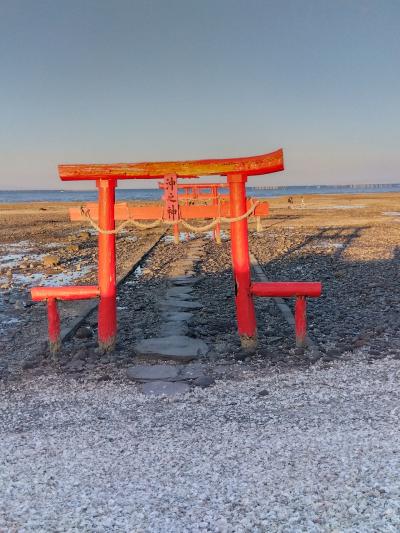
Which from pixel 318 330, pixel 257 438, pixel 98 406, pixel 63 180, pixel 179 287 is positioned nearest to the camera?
pixel 257 438

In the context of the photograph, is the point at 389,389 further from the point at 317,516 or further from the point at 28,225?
the point at 28,225

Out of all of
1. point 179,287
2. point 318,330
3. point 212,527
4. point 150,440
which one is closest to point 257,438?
point 150,440

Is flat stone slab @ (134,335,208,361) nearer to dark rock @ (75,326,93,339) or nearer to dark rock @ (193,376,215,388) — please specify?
dark rock @ (193,376,215,388)

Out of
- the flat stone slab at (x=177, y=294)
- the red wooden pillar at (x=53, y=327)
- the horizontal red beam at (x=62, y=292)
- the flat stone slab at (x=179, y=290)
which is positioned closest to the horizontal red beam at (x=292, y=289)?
the horizontal red beam at (x=62, y=292)

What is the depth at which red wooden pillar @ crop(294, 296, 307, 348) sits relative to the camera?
5344 millimetres

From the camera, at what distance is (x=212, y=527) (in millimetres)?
2484

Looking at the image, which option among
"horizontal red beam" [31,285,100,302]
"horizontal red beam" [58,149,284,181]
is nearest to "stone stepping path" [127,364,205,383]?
"horizontal red beam" [31,285,100,302]

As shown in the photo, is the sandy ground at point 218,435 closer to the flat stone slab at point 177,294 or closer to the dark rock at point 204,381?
the dark rock at point 204,381

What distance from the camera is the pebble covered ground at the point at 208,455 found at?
258 centimetres

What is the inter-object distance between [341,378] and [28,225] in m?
22.5

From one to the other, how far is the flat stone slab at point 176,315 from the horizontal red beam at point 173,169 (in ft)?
7.48

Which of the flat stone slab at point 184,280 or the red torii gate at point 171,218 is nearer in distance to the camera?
the red torii gate at point 171,218

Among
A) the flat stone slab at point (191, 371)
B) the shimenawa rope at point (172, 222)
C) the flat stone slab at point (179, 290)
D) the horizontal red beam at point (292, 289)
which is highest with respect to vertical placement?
the shimenawa rope at point (172, 222)

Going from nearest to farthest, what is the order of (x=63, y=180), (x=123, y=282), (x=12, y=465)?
(x=12, y=465), (x=63, y=180), (x=123, y=282)
